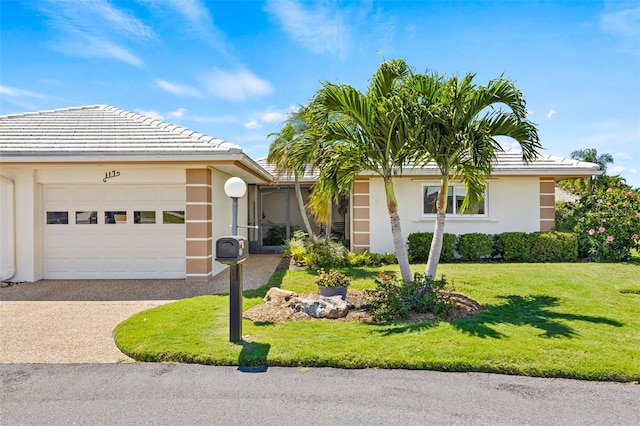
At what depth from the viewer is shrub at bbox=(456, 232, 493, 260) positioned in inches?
508

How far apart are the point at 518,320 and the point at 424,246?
6.36m

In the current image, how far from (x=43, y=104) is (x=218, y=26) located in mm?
9262

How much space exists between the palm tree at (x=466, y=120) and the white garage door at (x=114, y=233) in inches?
271

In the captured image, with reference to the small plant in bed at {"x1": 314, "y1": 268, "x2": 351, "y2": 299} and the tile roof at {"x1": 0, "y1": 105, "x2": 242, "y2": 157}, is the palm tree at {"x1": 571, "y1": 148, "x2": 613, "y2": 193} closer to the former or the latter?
the small plant in bed at {"x1": 314, "y1": 268, "x2": 351, "y2": 299}

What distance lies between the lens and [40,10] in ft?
30.6

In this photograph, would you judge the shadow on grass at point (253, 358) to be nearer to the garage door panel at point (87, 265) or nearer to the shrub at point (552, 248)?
the garage door panel at point (87, 265)

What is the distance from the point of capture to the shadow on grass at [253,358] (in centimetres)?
468

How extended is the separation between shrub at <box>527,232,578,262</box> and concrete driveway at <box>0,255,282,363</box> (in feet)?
30.0

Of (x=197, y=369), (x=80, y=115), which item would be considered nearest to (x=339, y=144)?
(x=197, y=369)

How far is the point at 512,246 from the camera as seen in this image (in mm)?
12922

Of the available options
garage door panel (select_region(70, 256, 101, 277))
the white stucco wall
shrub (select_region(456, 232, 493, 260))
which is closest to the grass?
→ garage door panel (select_region(70, 256, 101, 277))

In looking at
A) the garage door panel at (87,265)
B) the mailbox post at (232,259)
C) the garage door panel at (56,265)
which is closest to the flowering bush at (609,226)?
the mailbox post at (232,259)

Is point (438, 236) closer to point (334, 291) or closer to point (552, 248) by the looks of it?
point (334, 291)

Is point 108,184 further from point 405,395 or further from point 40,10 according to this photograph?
point 405,395
